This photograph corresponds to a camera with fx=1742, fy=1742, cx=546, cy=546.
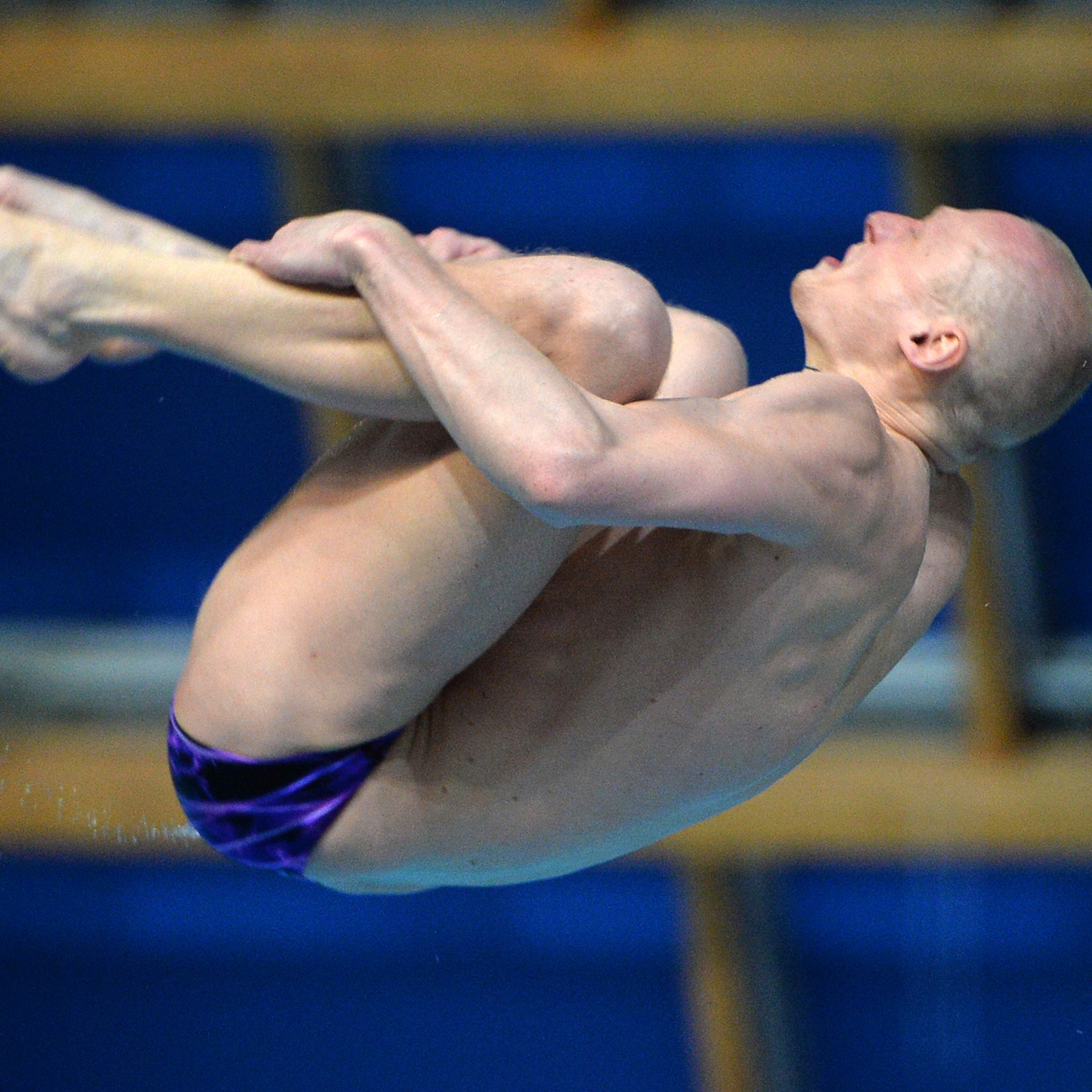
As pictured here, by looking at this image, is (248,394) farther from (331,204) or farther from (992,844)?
(992,844)

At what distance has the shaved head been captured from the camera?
165cm

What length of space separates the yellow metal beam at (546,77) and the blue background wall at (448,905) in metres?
0.36

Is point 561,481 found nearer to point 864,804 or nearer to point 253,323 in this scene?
point 253,323

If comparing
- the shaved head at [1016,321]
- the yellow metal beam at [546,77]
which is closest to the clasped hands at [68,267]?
the shaved head at [1016,321]

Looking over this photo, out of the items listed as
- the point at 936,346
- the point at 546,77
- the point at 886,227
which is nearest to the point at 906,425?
the point at 936,346

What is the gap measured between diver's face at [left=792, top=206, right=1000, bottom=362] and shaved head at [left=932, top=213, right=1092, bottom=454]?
0.02 metres

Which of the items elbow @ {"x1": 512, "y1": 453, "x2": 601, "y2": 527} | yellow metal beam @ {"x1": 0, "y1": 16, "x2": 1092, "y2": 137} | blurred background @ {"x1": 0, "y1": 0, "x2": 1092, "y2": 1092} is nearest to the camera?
elbow @ {"x1": 512, "y1": 453, "x2": 601, "y2": 527}

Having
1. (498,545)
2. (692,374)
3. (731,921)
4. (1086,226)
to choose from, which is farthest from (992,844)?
(498,545)

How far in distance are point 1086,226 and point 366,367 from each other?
8.12ft

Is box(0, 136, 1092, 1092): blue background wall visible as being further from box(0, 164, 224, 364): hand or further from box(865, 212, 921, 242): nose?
box(0, 164, 224, 364): hand

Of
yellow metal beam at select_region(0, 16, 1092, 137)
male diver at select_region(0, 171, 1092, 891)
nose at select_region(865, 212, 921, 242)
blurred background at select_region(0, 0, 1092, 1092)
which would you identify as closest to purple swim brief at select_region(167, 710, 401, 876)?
male diver at select_region(0, 171, 1092, 891)

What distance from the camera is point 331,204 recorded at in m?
3.89

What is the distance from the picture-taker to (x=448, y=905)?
14.6 ft

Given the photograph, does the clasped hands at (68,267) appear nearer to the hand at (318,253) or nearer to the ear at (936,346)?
the hand at (318,253)
